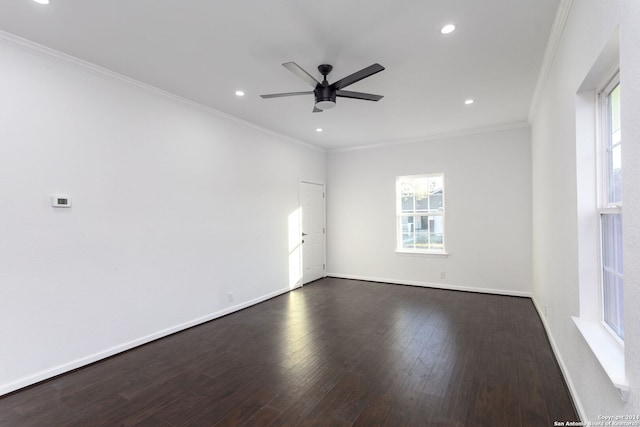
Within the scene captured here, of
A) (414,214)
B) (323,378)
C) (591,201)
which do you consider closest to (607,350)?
(591,201)

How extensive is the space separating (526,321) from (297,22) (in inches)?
167

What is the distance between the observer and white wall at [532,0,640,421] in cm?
117

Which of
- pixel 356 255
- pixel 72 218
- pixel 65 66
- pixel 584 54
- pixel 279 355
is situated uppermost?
pixel 65 66

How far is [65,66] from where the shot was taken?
2781mm

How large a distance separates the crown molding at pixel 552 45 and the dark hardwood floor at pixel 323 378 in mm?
2740

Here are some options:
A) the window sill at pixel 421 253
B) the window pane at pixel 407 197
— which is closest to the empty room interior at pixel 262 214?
the window sill at pixel 421 253

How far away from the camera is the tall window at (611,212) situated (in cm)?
165

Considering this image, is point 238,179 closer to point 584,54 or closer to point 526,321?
point 584,54

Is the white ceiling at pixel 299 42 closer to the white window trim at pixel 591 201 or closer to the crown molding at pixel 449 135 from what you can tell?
the white window trim at pixel 591 201

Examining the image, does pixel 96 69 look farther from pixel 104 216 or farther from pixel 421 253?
pixel 421 253

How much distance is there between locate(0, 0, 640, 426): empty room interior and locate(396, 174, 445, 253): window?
1248 millimetres

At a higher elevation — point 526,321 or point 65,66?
point 65,66

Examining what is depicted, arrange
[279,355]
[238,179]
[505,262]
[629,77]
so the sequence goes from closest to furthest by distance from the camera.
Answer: [629,77]
[279,355]
[238,179]
[505,262]

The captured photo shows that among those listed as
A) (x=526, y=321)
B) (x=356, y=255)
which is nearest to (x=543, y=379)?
(x=526, y=321)
